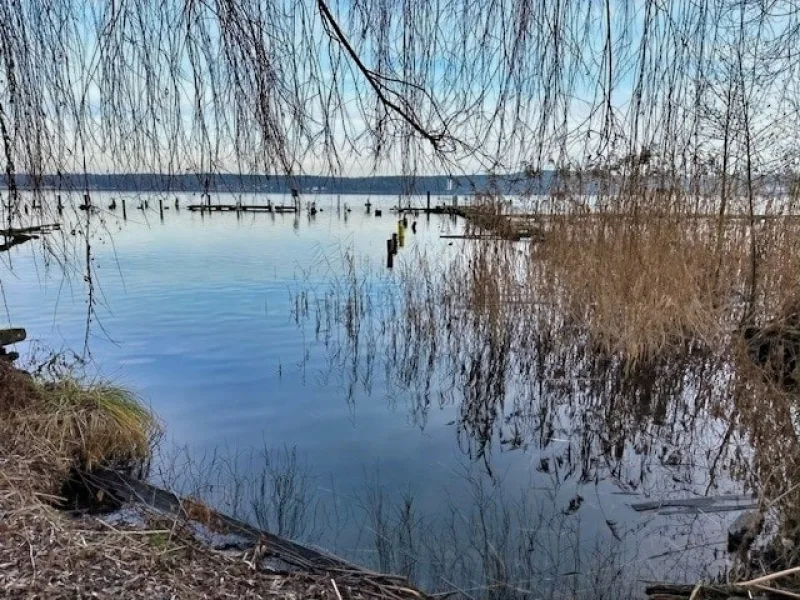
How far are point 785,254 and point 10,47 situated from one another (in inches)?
196

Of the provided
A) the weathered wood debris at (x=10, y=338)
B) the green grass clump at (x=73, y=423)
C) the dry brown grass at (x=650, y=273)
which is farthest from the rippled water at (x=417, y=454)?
the weathered wood debris at (x=10, y=338)

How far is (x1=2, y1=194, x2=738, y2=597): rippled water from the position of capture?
9.96 feet

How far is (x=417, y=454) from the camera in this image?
4.45m

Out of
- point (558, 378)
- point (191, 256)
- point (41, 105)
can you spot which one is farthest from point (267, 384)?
point (191, 256)

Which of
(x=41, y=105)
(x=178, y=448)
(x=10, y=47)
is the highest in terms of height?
(x=10, y=47)

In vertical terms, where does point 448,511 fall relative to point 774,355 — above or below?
below

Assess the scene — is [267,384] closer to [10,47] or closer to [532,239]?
[532,239]

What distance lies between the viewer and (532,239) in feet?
23.5

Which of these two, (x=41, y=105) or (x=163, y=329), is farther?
(x=163, y=329)

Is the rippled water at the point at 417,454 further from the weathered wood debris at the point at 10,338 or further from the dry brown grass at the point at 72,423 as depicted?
the weathered wood debris at the point at 10,338

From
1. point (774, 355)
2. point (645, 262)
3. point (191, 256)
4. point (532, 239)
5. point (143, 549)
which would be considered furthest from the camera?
point (191, 256)

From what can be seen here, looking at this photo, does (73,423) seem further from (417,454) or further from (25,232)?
(417,454)

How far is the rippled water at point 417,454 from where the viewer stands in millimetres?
3037

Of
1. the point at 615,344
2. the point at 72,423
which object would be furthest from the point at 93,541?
the point at 615,344
